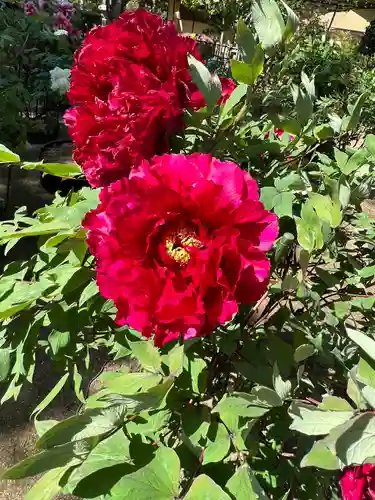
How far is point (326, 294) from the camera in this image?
3.75ft

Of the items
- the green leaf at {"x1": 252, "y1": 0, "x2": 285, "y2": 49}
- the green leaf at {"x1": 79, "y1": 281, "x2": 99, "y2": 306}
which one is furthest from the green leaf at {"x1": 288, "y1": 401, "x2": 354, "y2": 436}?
the green leaf at {"x1": 252, "y1": 0, "x2": 285, "y2": 49}

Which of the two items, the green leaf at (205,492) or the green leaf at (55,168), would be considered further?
the green leaf at (55,168)

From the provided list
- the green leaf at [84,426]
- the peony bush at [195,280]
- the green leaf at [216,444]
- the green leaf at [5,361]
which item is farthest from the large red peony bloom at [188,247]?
the green leaf at [5,361]

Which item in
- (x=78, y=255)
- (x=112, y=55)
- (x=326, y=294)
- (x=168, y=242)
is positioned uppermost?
(x=112, y=55)

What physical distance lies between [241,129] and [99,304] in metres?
0.42

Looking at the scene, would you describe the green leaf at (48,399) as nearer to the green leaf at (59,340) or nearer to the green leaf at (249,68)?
the green leaf at (59,340)

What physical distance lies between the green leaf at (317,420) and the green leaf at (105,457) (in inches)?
10.6

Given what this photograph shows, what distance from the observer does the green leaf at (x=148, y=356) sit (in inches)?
30.1

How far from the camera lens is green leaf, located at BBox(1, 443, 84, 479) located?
521mm

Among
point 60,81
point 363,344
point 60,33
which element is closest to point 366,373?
point 363,344

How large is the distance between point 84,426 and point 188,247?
261mm

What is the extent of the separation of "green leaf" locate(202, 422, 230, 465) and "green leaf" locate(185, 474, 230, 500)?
71mm

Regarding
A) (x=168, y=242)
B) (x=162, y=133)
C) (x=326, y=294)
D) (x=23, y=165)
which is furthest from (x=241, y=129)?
(x=326, y=294)

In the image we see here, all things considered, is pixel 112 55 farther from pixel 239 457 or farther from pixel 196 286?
pixel 239 457
